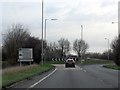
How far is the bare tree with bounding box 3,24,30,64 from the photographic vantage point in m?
69.8

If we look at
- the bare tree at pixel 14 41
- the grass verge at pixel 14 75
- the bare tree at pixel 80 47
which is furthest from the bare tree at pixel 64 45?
the grass verge at pixel 14 75

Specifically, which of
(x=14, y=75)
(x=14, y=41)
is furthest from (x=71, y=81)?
(x=14, y=41)

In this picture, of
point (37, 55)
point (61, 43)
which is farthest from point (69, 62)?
point (61, 43)

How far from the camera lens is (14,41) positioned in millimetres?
74500

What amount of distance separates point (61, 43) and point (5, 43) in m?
89.4

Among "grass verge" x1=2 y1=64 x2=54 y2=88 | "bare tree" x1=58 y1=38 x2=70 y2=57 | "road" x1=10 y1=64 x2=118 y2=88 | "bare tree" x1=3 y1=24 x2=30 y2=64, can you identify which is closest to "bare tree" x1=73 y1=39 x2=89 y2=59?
"bare tree" x1=58 y1=38 x2=70 y2=57

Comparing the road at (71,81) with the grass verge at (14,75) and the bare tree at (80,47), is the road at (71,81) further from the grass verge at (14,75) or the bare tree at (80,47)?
the bare tree at (80,47)

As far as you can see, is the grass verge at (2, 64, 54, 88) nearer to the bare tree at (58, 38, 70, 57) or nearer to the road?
the road

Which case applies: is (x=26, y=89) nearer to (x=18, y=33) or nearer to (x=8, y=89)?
(x=8, y=89)

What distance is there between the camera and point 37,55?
76.6 m

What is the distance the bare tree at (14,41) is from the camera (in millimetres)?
69769

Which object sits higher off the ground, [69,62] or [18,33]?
[18,33]

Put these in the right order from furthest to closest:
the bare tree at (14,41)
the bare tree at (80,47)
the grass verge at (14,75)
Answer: the bare tree at (80,47) < the bare tree at (14,41) < the grass verge at (14,75)

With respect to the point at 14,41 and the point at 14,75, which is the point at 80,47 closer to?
the point at 14,41
